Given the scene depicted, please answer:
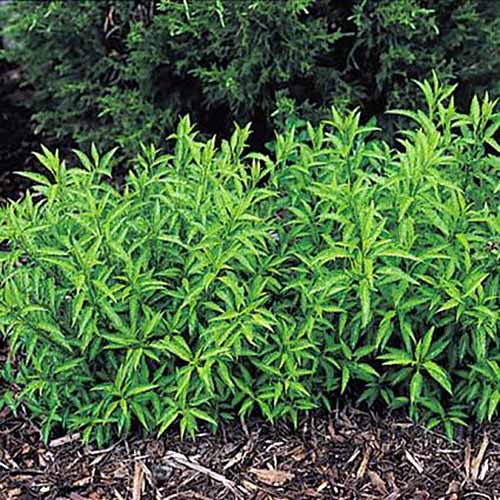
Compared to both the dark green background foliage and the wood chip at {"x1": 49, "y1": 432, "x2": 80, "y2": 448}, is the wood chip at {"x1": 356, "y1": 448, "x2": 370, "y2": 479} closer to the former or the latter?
the wood chip at {"x1": 49, "y1": 432, "x2": 80, "y2": 448}

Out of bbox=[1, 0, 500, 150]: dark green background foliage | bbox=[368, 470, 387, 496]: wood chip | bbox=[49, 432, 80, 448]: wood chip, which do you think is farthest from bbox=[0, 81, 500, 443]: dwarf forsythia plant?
bbox=[1, 0, 500, 150]: dark green background foliage

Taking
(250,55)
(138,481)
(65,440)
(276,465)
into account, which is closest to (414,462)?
(276,465)

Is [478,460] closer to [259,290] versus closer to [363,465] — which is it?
[363,465]

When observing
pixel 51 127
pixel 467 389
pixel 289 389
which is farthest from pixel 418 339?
pixel 51 127

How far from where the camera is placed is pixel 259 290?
10.5 ft

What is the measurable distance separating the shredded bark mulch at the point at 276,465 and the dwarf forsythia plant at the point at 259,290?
9 centimetres

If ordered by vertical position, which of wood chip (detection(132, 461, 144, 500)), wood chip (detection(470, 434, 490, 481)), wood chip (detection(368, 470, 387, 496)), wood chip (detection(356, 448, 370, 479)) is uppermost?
wood chip (detection(132, 461, 144, 500))

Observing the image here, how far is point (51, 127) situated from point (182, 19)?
4.51 ft

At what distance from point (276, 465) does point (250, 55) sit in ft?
6.68

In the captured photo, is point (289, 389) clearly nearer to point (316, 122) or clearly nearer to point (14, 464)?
point (14, 464)

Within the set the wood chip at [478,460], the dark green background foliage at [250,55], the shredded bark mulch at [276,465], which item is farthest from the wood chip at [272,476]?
the dark green background foliage at [250,55]

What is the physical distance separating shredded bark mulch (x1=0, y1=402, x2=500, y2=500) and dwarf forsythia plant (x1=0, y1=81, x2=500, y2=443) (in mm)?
95

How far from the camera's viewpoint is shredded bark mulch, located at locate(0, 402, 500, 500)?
3.30m

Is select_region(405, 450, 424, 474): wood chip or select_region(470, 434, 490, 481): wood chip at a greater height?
select_region(405, 450, 424, 474): wood chip
